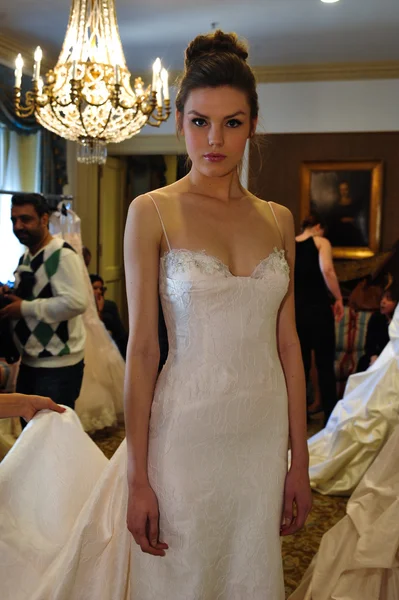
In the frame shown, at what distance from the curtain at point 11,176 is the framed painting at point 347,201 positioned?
97.9 inches

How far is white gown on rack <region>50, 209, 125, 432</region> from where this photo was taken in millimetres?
4387

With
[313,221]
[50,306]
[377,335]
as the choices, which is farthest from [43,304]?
[377,335]

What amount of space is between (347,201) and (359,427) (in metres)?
3.34

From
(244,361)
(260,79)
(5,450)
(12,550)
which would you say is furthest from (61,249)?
(260,79)

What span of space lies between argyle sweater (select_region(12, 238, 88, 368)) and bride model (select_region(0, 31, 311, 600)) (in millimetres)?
1679

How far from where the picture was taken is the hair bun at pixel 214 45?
138 cm

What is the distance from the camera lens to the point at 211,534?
1.31 metres

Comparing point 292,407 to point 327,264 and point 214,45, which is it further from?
point 327,264

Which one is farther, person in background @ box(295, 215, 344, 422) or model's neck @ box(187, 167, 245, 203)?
person in background @ box(295, 215, 344, 422)

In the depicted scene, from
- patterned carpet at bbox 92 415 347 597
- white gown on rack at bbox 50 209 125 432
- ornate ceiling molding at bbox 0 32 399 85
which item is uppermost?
ornate ceiling molding at bbox 0 32 399 85

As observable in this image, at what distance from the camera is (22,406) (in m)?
1.79

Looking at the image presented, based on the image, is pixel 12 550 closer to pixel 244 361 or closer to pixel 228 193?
pixel 244 361

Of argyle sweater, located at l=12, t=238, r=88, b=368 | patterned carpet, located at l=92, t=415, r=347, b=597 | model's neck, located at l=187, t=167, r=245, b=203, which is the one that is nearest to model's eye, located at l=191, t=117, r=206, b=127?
model's neck, located at l=187, t=167, r=245, b=203

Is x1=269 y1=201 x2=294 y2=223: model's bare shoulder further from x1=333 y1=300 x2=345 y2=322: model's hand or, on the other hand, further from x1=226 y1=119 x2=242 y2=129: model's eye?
x1=333 y1=300 x2=345 y2=322: model's hand
